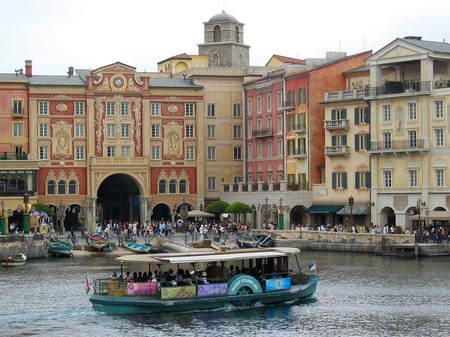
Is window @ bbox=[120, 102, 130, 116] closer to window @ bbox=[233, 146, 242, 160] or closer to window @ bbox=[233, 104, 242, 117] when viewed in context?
window @ bbox=[233, 104, 242, 117]

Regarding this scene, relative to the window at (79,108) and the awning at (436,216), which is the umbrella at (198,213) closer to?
the window at (79,108)

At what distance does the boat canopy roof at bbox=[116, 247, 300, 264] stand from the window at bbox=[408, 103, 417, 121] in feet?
136

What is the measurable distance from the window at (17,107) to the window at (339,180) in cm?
3298

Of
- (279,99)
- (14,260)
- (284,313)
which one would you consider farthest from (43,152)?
(284,313)

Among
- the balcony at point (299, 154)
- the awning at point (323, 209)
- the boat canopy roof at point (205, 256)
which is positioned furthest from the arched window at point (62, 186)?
the boat canopy roof at point (205, 256)

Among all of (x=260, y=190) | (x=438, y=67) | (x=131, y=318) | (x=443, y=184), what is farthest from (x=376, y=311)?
(x=260, y=190)

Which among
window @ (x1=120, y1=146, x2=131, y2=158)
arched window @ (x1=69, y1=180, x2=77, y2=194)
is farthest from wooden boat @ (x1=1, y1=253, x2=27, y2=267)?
window @ (x1=120, y1=146, x2=131, y2=158)

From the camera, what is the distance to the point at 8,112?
117 m

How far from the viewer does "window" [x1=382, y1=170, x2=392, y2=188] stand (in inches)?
4065

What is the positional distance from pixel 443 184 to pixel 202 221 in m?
31.4

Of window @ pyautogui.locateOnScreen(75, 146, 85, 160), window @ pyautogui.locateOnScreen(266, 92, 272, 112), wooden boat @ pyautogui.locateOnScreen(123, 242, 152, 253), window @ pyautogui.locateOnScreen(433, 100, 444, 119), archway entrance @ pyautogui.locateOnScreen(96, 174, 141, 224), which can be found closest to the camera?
wooden boat @ pyautogui.locateOnScreen(123, 242, 152, 253)

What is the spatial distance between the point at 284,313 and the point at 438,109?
44737mm

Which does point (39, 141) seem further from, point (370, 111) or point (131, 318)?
point (131, 318)

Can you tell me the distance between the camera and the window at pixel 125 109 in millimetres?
121625
